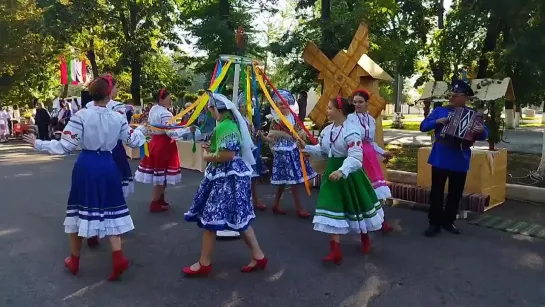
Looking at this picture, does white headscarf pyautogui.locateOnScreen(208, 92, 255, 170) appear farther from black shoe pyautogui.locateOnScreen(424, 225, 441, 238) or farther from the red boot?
black shoe pyautogui.locateOnScreen(424, 225, 441, 238)

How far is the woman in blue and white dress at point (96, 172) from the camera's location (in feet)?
13.2

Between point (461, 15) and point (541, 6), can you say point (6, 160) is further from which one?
point (541, 6)

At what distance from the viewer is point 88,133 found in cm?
402

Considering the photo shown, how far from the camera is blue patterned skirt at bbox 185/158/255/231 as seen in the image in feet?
13.6

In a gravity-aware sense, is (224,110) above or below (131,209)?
above

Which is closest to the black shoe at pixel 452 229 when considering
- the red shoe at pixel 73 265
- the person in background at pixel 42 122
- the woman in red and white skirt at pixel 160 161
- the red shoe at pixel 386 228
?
the red shoe at pixel 386 228

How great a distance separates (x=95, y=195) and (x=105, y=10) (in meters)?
15.7

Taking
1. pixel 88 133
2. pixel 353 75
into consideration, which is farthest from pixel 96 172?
pixel 353 75

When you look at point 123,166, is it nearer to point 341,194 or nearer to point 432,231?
point 341,194

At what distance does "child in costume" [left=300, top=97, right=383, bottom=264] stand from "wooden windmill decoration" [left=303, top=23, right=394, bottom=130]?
7.90 ft

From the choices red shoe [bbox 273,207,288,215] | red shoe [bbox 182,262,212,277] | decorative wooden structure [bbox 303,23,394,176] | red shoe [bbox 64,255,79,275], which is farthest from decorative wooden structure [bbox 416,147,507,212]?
red shoe [bbox 64,255,79,275]

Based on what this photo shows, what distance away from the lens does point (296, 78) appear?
38.9 feet

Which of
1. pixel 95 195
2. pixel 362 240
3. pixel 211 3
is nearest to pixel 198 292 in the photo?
pixel 95 195

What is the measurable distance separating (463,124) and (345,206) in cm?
173
